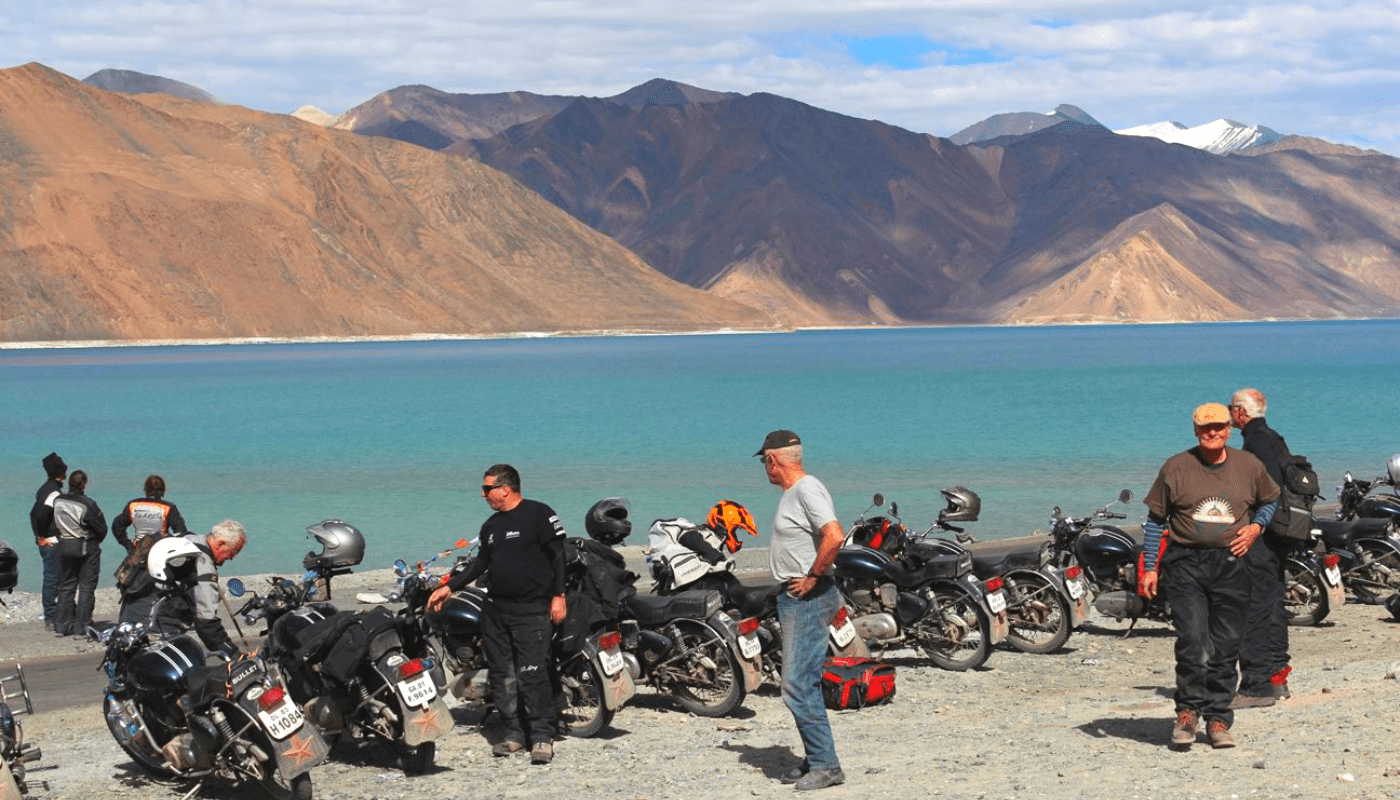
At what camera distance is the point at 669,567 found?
1056 centimetres

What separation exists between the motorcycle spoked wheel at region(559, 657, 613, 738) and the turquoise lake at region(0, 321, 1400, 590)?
12.2 metres

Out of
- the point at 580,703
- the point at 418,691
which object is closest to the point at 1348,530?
the point at 580,703

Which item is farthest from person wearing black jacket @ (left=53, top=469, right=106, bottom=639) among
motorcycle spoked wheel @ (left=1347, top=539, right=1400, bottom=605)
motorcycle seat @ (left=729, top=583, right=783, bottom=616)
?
motorcycle spoked wheel @ (left=1347, top=539, right=1400, bottom=605)

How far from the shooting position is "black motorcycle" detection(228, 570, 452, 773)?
8727 mm

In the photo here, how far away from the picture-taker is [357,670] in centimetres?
890

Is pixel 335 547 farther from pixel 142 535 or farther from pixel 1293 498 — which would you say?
pixel 1293 498

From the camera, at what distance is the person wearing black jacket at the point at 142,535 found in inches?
413

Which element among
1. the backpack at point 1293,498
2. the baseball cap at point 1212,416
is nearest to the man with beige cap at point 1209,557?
the baseball cap at point 1212,416

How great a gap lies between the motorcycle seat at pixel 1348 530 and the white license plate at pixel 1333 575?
1.47 feet

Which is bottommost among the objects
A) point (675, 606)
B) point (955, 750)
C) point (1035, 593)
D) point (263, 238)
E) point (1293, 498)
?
point (955, 750)

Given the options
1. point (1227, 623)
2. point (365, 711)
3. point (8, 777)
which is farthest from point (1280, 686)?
point (8, 777)

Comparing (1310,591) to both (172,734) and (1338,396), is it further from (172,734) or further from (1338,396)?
(1338,396)

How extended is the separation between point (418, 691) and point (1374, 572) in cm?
941

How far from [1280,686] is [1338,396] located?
2411 inches
